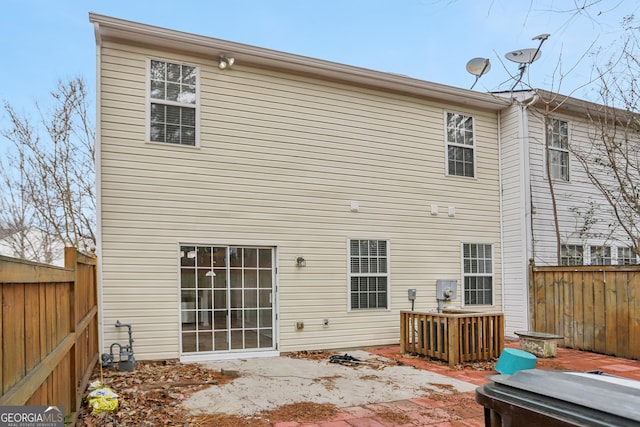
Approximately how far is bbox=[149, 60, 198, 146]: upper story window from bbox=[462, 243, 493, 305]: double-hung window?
18.9 ft

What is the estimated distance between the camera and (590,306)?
777cm

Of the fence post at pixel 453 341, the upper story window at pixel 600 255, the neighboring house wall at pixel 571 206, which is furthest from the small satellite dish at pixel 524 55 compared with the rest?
the fence post at pixel 453 341

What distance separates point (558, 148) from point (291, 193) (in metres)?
6.11

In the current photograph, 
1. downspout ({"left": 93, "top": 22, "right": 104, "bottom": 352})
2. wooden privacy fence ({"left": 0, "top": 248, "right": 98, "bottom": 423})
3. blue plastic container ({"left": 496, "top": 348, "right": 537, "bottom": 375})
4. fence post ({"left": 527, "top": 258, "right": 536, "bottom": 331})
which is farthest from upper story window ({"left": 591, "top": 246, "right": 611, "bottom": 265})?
wooden privacy fence ({"left": 0, "top": 248, "right": 98, "bottom": 423})

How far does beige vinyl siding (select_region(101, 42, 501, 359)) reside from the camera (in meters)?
6.40

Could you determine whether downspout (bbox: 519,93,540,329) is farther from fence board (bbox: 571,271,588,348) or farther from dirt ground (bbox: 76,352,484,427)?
dirt ground (bbox: 76,352,484,427)

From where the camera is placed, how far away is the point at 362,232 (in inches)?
314

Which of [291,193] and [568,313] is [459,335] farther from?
[291,193]

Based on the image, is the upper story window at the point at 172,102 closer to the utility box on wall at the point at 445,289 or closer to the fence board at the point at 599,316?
the utility box on wall at the point at 445,289

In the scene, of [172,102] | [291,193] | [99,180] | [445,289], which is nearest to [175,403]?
[99,180]

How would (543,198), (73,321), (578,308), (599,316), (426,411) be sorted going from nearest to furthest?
(73,321)
(426,411)
(599,316)
(578,308)
(543,198)

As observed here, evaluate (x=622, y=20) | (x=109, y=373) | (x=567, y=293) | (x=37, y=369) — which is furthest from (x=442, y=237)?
(x=37, y=369)

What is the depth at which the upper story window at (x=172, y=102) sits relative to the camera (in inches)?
263

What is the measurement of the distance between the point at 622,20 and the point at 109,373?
764cm
